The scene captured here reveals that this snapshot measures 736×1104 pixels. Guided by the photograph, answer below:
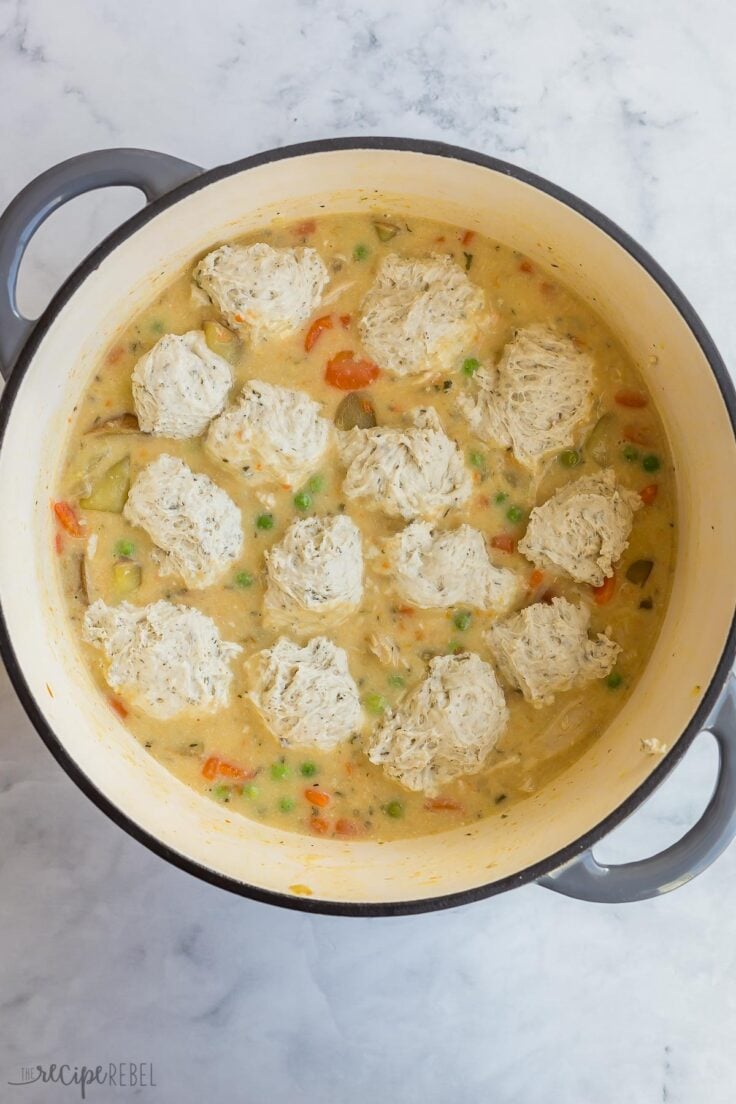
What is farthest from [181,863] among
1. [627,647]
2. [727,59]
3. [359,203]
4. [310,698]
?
[727,59]

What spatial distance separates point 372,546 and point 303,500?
0.64ft

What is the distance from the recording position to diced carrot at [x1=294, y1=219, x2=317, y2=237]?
238 cm

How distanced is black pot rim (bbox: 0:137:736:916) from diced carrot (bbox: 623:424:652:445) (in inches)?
14.5

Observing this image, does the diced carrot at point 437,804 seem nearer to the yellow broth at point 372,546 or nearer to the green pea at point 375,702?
the yellow broth at point 372,546

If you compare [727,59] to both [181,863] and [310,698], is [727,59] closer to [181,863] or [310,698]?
[310,698]

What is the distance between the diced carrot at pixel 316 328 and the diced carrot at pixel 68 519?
693mm

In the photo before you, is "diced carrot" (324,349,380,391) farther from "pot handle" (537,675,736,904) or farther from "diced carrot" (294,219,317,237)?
"pot handle" (537,675,736,904)

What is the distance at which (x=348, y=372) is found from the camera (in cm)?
238

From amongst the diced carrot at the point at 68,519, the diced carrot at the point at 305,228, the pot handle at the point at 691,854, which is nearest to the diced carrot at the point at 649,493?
the pot handle at the point at 691,854

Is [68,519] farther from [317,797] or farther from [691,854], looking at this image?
[691,854]

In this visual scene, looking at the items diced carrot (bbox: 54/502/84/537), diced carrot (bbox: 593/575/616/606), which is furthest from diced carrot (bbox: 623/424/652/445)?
diced carrot (bbox: 54/502/84/537)

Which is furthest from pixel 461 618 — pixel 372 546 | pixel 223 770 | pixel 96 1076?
pixel 96 1076

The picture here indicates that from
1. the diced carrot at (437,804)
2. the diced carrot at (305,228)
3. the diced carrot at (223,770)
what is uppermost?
the diced carrot at (305,228)

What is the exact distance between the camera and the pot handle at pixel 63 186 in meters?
2.02
